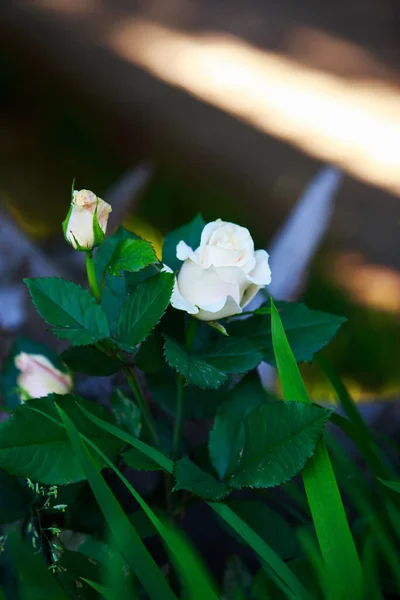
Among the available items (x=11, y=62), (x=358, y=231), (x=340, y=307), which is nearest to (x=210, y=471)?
(x=340, y=307)

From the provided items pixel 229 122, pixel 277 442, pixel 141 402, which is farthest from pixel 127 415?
pixel 229 122

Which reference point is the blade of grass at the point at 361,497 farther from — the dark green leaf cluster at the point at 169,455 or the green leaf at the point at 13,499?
the green leaf at the point at 13,499

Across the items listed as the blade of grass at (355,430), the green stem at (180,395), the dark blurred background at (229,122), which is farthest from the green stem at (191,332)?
the dark blurred background at (229,122)

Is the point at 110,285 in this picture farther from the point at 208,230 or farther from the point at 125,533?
the point at 125,533

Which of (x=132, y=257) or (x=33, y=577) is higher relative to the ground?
(x=132, y=257)

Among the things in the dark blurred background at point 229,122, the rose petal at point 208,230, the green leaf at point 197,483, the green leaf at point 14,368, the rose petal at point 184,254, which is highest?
the rose petal at point 208,230
